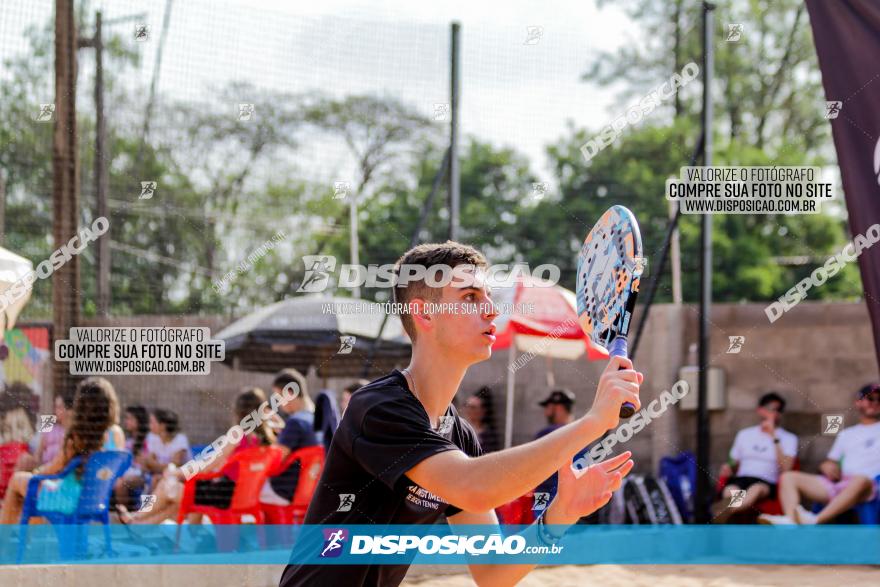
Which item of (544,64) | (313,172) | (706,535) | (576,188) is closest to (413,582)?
(706,535)

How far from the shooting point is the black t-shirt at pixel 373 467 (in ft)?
8.26

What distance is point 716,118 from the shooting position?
27.2m

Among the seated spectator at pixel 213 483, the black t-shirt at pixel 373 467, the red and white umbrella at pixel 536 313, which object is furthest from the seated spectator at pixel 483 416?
the black t-shirt at pixel 373 467

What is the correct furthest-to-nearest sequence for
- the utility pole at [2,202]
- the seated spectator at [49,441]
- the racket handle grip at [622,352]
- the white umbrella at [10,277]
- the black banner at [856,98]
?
the utility pole at [2,202]
the seated spectator at [49,441]
the white umbrella at [10,277]
the black banner at [856,98]
the racket handle grip at [622,352]

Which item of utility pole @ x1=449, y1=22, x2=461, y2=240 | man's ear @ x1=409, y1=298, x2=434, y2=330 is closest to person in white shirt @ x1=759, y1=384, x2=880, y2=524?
utility pole @ x1=449, y1=22, x2=461, y2=240

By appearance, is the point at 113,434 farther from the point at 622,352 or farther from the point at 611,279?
the point at 622,352

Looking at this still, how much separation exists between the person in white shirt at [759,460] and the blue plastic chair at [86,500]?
4597mm

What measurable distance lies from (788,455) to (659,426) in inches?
56.7

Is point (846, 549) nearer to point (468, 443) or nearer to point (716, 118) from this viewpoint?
point (468, 443)

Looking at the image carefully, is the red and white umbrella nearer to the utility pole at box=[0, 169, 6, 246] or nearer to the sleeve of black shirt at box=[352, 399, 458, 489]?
the utility pole at box=[0, 169, 6, 246]

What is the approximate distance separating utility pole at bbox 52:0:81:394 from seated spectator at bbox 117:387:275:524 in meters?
1.07

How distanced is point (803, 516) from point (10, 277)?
19.5 feet

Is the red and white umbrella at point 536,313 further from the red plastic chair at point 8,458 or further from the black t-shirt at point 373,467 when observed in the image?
the black t-shirt at point 373,467

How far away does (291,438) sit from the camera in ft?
25.2
